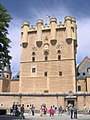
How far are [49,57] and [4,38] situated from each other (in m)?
28.9

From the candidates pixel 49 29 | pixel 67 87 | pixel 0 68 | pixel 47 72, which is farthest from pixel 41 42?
pixel 0 68

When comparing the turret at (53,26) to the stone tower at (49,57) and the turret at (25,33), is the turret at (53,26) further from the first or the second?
the turret at (25,33)

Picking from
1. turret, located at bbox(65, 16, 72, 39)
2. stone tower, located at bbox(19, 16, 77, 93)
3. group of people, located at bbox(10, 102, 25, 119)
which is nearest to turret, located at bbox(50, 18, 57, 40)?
stone tower, located at bbox(19, 16, 77, 93)

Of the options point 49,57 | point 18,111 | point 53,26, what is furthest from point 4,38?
point 53,26

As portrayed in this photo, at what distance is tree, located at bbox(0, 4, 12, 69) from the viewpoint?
23.2 meters

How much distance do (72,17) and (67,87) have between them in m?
18.0

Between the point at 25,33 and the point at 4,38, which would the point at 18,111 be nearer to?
→ the point at 4,38

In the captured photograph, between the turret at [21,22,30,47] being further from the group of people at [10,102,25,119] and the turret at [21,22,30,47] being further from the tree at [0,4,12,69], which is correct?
the tree at [0,4,12,69]

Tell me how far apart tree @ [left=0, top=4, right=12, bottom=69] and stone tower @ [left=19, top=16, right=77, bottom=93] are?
86.6ft

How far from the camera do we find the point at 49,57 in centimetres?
5159

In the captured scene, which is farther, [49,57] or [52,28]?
[52,28]

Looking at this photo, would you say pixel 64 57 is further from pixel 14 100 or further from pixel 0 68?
pixel 0 68

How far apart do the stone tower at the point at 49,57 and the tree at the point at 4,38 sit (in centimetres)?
2640

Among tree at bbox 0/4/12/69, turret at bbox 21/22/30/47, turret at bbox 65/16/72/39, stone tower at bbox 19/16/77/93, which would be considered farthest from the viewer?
turret at bbox 21/22/30/47
